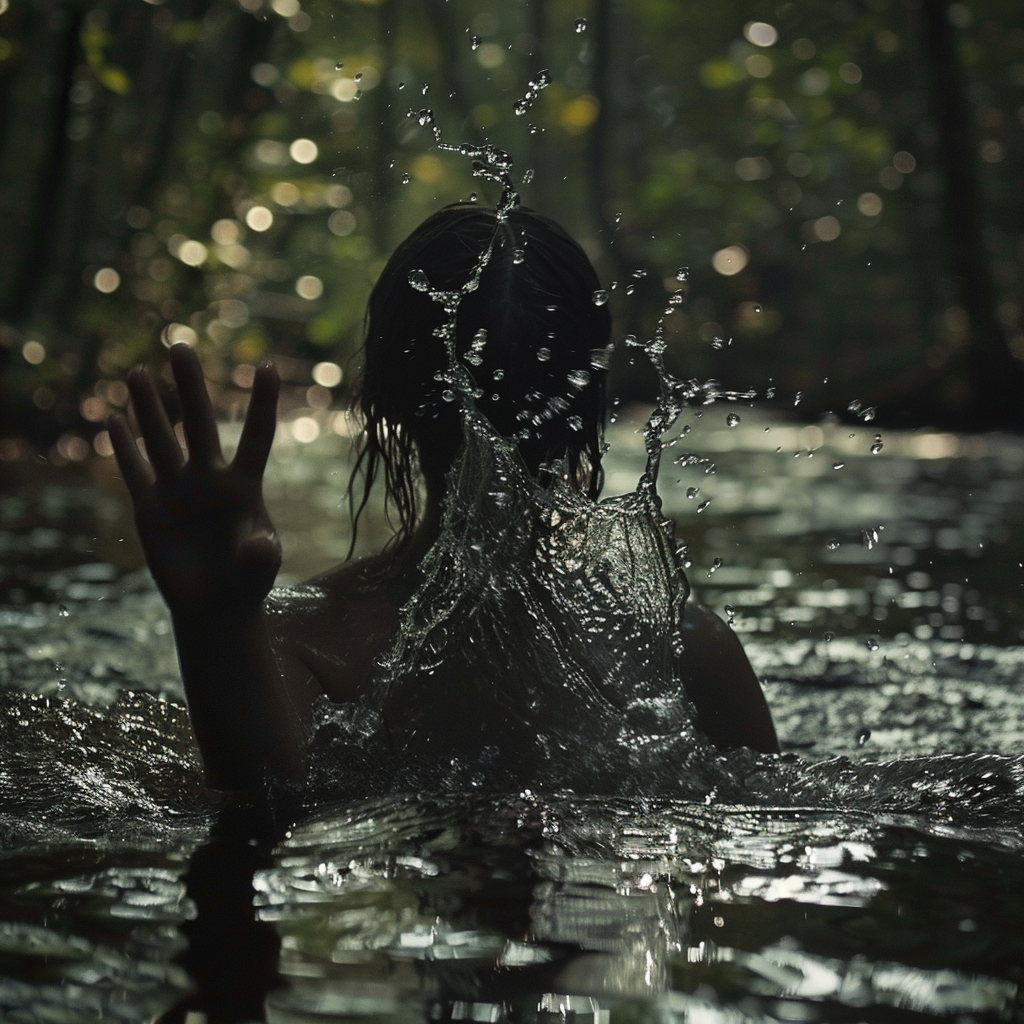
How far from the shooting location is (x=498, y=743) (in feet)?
8.27

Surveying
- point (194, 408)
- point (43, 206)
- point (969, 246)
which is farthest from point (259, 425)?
point (969, 246)

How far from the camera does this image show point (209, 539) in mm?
1976

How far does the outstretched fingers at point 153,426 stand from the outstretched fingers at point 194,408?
3 centimetres

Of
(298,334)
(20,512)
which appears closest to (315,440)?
(298,334)

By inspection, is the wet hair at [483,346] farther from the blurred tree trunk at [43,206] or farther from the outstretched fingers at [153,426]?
the blurred tree trunk at [43,206]

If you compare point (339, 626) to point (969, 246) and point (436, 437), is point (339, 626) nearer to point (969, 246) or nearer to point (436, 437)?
point (436, 437)

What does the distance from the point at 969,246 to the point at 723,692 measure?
12.5 metres

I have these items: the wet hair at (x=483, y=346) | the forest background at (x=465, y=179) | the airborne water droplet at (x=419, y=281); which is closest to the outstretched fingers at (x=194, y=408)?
the wet hair at (x=483, y=346)

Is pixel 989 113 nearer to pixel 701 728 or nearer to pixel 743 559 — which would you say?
pixel 743 559

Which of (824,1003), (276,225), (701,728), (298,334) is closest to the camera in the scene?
(824,1003)

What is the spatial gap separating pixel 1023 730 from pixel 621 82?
19.8 m

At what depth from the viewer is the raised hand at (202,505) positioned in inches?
77.3

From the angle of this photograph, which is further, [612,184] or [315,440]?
[612,184]

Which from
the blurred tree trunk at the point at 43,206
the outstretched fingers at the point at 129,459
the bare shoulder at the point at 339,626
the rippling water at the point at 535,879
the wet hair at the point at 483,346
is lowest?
the rippling water at the point at 535,879
